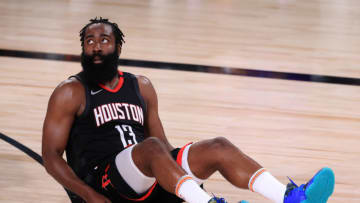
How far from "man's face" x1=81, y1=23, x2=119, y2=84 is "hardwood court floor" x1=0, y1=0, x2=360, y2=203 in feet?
2.39

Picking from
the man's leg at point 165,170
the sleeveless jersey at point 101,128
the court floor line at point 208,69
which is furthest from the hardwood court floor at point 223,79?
the man's leg at point 165,170

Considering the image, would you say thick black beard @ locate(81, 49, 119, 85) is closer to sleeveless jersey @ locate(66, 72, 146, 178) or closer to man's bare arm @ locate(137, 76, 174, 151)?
sleeveless jersey @ locate(66, 72, 146, 178)

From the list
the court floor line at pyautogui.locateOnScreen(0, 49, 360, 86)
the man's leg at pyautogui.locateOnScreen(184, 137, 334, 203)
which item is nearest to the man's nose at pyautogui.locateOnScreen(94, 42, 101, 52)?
the man's leg at pyautogui.locateOnScreen(184, 137, 334, 203)

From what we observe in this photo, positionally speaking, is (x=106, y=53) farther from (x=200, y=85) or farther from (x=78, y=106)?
(x=200, y=85)

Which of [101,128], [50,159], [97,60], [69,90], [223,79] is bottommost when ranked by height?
[223,79]

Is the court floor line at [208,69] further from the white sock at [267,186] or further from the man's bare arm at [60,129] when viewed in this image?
the white sock at [267,186]

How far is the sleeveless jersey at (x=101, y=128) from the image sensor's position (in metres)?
2.41

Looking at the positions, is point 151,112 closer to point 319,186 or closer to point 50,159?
point 50,159

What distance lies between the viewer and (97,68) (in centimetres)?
244

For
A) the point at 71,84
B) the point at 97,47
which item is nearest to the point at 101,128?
the point at 71,84

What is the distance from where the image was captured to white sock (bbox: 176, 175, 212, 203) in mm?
2070

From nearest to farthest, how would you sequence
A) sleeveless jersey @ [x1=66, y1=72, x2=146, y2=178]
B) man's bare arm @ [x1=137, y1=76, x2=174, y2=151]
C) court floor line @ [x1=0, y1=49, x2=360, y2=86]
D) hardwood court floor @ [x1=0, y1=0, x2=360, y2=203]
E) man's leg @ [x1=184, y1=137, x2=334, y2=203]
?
man's leg @ [x1=184, y1=137, x2=334, y2=203] < sleeveless jersey @ [x1=66, y1=72, x2=146, y2=178] < man's bare arm @ [x1=137, y1=76, x2=174, y2=151] < hardwood court floor @ [x1=0, y1=0, x2=360, y2=203] < court floor line @ [x1=0, y1=49, x2=360, y2=86]

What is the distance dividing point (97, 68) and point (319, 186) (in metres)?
1.01

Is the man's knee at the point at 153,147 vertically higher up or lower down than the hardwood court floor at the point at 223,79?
higher up
